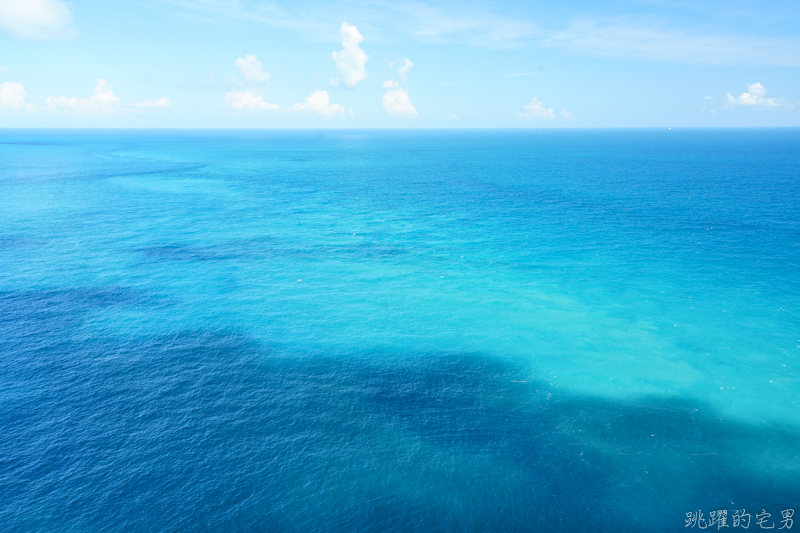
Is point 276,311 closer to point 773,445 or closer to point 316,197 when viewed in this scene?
point 773,445

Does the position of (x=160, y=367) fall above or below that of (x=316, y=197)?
below

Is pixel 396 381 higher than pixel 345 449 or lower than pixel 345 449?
higher

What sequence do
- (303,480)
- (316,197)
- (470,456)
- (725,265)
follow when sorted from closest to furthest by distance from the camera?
(303,480), (470,456), (725,265), (316,197)

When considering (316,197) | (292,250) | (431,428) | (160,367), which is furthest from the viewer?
(316,197)

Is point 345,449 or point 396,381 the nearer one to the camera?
point 345,449

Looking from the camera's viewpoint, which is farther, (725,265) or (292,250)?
(292,250)

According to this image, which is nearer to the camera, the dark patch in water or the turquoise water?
the dark patch in water

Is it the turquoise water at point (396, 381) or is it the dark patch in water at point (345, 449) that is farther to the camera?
the turquoise water at point (396, 381)

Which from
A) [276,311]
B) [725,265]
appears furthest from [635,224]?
[276,311]
